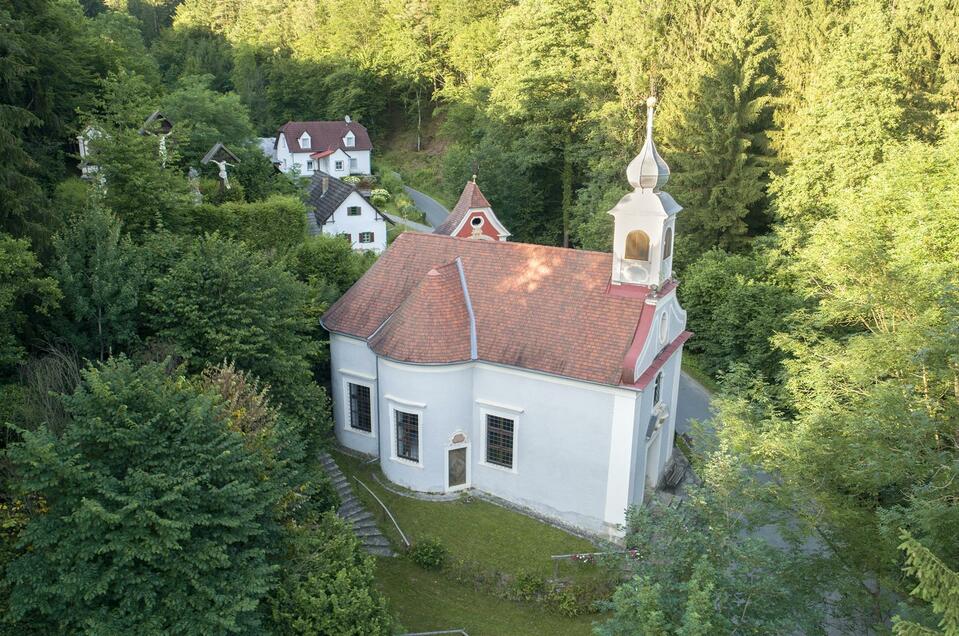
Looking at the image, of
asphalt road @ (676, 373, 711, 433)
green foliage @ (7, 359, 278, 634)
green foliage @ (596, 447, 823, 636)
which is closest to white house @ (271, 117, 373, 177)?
asphalt road @ (676, 373, 711, 433)

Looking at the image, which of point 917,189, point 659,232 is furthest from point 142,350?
point 917,189

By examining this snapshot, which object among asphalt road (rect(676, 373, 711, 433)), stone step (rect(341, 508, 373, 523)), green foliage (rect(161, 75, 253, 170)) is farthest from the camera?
green foliage (rect(161, 75, 253, 170))

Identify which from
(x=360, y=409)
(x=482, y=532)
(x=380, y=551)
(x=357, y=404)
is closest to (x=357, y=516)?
(x=380, y=551)

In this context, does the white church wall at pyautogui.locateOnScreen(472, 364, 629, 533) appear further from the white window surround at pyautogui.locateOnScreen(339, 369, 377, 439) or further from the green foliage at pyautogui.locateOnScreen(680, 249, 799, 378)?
the green foliage at pyautogui.locateOnScreen(680, 249, 799, 378)

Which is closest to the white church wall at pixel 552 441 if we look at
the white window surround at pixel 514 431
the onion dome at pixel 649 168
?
the white window surround at pixel 514 431

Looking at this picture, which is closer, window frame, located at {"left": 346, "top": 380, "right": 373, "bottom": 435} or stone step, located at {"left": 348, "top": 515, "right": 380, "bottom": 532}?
stone step, located at {"left": 348, "top": 515, "right": 380, "bottom": 532}

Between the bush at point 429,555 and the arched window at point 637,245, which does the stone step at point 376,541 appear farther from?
the arched window at point 637,245

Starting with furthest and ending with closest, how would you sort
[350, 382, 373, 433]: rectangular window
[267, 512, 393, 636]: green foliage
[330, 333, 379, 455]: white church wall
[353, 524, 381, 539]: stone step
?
[350, 382, 373, 433]: rectangular window, [330, 333, 379, 455]: white church wall, [353, 524, 381, 539]: stone step, [267, 512, 393, 636]: green foliage
